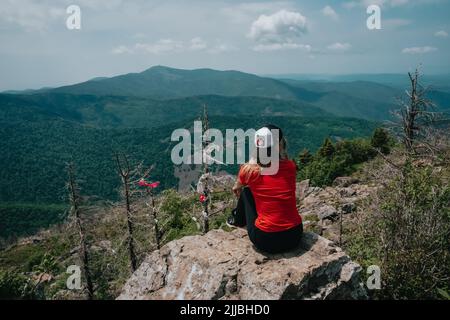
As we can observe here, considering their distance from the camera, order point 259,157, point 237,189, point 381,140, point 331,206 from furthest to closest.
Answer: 1. point 381,140
2. point 331,206
3. point 237,189
4. point 259,157

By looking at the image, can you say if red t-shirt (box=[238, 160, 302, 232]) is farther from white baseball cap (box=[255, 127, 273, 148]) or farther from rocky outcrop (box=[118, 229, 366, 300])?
rocky outcrop (box=[118, 229, 366, 300])

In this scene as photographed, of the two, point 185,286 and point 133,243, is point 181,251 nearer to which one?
point 185,286

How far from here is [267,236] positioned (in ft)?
20.4

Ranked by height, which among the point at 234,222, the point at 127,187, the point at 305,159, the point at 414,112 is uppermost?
the point at 414,112

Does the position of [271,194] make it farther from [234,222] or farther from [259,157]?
[234,222]

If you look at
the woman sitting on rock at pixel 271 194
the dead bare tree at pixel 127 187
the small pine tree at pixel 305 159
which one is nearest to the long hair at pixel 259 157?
the woman sitting on rock at pixel 271 194

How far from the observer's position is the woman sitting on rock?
601 centimetres

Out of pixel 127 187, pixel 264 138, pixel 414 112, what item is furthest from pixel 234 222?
pixel 414 112

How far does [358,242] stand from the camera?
9.73m

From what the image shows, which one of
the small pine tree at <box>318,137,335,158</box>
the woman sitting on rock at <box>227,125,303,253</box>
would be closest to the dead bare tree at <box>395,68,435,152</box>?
the woman sitting on rock at <box>227,125,303,253</box>

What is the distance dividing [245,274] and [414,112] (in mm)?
14264

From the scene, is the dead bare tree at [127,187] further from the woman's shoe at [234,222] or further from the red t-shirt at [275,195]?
the red t-shirt at [275,195]

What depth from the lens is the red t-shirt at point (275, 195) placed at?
6.09m

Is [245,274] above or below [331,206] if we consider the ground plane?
above
